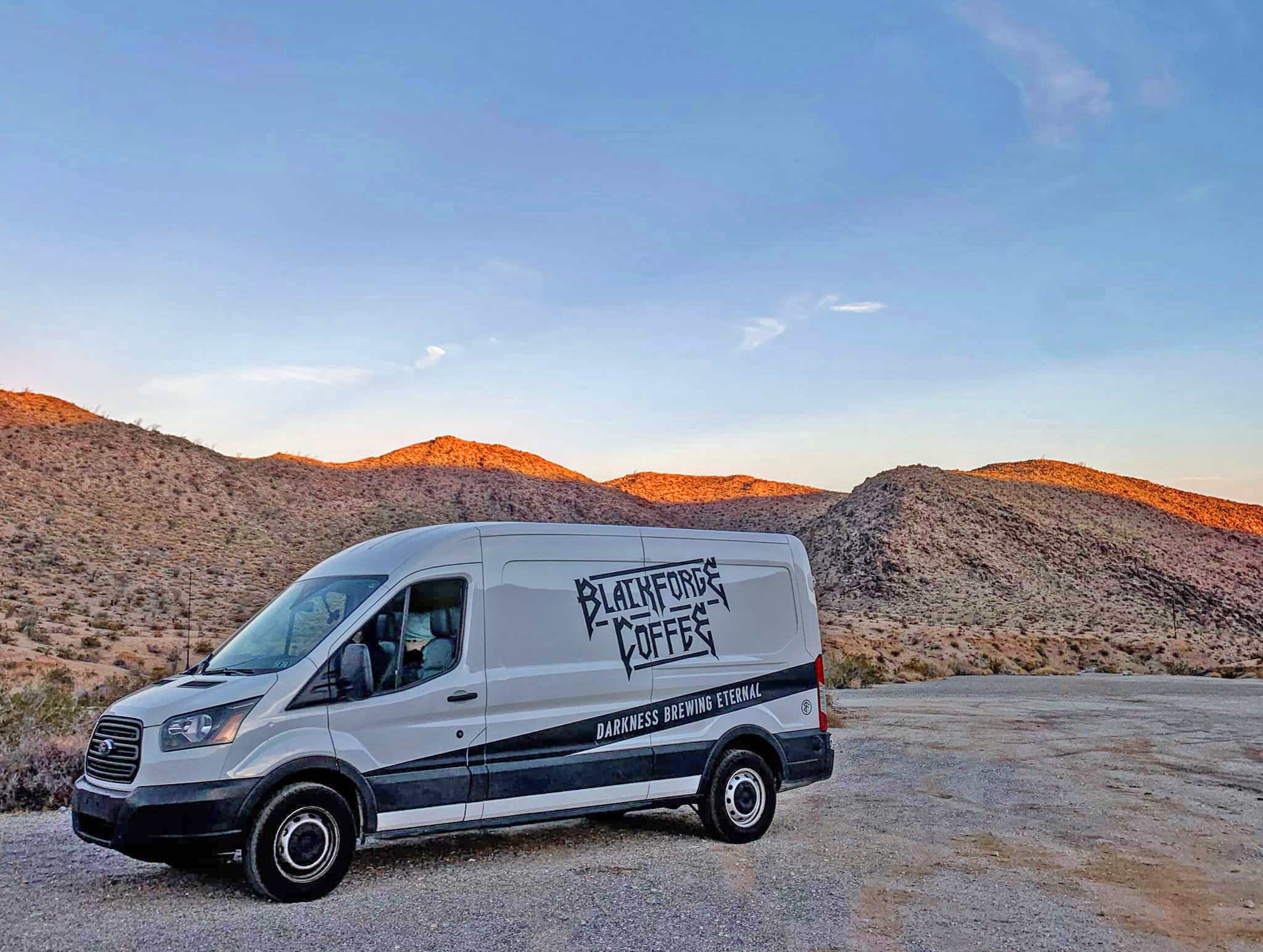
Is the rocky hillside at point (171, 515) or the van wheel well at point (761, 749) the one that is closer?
the van wheel well at point (761, 749)

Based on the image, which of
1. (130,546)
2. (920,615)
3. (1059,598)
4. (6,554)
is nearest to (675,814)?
(6,554)

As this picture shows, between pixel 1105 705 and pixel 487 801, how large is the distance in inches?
774

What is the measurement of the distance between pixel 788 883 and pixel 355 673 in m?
3.39

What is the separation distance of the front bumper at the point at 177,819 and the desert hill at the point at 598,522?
55.3 ft

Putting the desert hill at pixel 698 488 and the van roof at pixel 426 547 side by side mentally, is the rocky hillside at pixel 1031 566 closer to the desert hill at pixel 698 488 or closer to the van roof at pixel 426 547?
the desert hill at pixel 698 488

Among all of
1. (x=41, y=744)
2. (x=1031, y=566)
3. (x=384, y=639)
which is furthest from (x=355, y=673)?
(x=1031, y=566)

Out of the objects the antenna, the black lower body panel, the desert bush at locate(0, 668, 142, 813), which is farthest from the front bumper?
the antenna

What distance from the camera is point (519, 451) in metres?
85.3

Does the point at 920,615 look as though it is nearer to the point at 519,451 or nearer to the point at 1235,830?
the point at 519,451

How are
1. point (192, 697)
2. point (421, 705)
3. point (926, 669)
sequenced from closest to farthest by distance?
point (192, 697) → point (421, 705) → point (926, 669)

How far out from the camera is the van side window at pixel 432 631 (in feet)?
26.2

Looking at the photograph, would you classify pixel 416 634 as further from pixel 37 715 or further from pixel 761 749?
pixel 37 715

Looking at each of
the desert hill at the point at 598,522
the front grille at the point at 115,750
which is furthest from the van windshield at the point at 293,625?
the desert hill at the point at 598,522

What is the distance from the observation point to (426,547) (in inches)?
324
